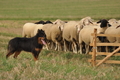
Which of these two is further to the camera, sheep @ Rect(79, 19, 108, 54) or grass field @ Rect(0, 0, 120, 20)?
grass field @ Rect(0, 0, 120, 20)

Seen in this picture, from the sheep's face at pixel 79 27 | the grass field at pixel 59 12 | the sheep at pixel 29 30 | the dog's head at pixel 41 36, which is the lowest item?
the grass field at pixel 59 12

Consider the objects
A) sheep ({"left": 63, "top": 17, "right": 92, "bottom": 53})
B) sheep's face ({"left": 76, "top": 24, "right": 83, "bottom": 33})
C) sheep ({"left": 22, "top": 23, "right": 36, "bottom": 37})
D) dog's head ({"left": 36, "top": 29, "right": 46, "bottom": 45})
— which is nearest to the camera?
dog's head ({"left": 36, "top": 29, "right": 46, "bottom": 45})

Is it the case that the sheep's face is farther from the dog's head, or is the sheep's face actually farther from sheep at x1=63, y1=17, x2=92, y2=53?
the dog's head

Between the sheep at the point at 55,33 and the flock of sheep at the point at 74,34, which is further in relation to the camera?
the sheep at the point at 55,33

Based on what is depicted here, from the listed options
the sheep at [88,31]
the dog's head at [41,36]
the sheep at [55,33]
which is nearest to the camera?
the dog's head at [41,36]

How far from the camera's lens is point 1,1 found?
3612 inches

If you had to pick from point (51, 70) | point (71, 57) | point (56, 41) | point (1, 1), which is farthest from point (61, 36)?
point (1, 1)

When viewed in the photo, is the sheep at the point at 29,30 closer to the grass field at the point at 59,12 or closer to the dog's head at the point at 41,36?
the dog's head at the point at 41,36

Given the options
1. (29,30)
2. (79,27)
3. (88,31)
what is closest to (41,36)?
(88,31)

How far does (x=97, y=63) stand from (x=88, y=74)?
320 cm

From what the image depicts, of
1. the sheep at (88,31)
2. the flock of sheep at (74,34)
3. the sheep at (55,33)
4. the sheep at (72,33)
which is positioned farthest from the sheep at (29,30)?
the sheep at (88,31)

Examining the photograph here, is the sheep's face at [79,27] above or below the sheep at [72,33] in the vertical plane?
above

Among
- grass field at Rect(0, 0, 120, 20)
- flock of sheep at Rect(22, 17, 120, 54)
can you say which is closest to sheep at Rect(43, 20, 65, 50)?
flock of sheep at Rect(22, 17, 120, 54)

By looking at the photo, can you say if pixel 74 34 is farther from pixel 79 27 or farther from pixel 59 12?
pixel 59 12
